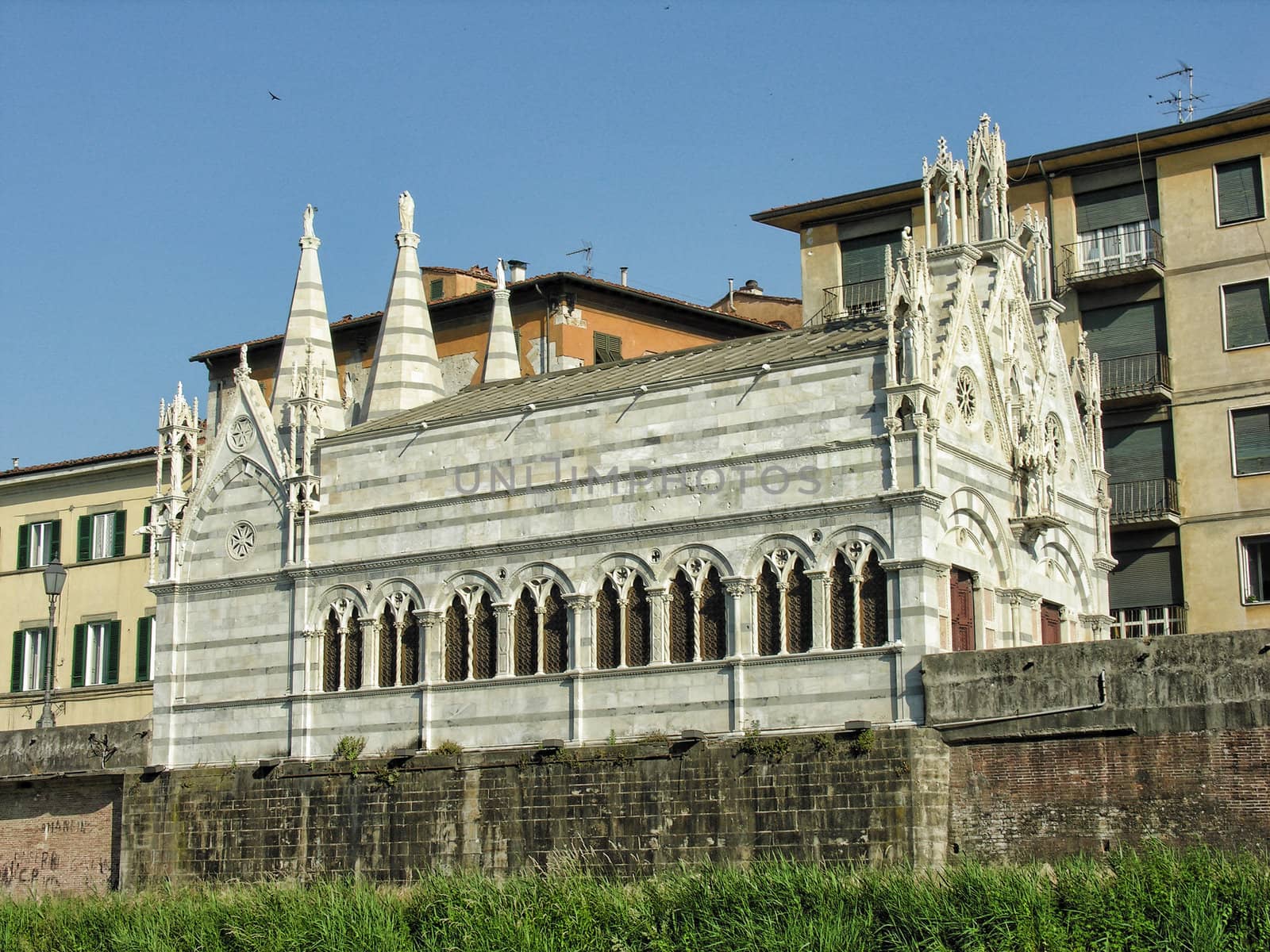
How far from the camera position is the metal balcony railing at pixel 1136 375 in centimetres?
5012

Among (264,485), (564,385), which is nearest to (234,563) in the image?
(264,485)

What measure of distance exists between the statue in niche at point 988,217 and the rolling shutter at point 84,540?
31.0 m

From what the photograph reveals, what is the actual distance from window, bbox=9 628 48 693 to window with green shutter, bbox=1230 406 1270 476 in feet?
115

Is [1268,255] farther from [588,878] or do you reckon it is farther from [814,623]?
[588,878]

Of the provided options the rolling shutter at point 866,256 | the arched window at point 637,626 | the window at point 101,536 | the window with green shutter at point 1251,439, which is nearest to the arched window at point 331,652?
the arched window at point 637,626

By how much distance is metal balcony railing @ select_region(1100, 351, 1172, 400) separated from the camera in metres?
50.1

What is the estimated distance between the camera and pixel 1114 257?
51531 millimetres

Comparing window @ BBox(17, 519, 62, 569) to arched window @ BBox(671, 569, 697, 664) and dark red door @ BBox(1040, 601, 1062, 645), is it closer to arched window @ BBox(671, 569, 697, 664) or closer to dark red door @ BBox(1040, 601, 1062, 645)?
arched window @ BBox(671, 569, 697, 664)

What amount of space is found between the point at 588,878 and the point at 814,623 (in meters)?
6.62

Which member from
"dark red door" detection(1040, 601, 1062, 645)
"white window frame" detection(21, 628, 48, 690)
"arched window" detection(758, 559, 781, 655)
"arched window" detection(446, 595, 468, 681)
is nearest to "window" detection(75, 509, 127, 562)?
"white window frame" detection(21, 628, 48, 690)

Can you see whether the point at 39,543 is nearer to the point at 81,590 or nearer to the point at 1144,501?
the point at 81,590

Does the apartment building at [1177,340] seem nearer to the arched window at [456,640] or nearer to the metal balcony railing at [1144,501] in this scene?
the metal balcony railing at [1144,501]

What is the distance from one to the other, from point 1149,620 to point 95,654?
31049 millimetres

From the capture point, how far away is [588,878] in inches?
1352
